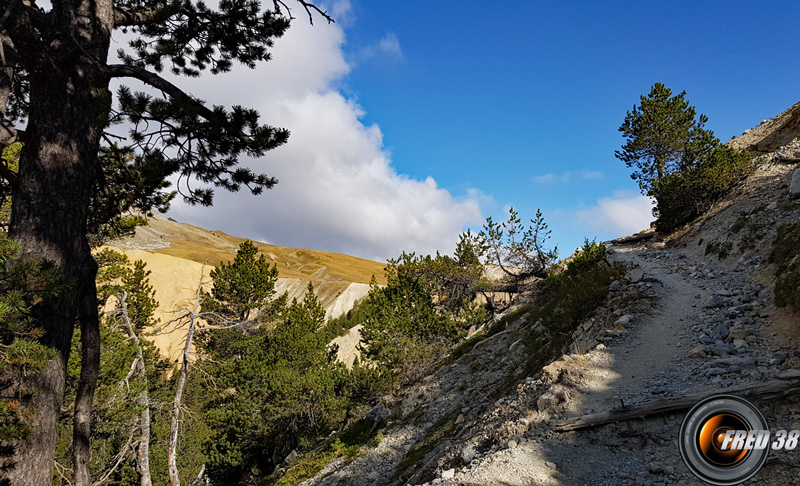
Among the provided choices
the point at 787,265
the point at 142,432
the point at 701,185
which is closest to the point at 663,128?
the point at 701,185

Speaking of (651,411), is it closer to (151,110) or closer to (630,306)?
(630,306)

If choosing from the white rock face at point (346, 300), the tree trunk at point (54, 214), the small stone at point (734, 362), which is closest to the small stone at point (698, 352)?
the small stone at point (734, 362)

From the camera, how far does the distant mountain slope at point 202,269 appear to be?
5091cm

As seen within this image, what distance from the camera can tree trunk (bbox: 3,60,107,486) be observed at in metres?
3.74

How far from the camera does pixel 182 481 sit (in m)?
21.6

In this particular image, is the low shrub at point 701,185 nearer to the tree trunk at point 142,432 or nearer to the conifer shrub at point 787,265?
the conifer shrub at point 787,265

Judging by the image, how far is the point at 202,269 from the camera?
12859 mm

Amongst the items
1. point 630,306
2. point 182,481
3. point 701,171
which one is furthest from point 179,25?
point 182,481

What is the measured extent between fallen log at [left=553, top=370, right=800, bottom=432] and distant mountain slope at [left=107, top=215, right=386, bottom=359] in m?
7.66

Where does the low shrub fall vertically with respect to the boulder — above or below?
above

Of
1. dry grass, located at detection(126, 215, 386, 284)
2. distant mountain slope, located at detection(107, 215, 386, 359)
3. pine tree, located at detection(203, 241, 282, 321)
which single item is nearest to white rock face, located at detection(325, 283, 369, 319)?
distant mountain slope, located at detection(107, 215, 386, 359)

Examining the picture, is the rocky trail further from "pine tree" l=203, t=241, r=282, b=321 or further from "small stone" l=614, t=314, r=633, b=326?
"pine tree" l=203, t=241, r=282, b=321

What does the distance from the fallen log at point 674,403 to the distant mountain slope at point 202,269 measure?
7.66m

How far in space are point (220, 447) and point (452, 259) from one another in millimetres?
20712
